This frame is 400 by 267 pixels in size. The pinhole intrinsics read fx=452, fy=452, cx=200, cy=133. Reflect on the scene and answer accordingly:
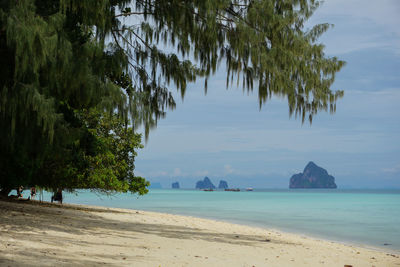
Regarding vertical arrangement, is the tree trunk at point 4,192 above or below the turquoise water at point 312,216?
above

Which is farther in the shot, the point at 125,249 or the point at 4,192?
the point at 4,192

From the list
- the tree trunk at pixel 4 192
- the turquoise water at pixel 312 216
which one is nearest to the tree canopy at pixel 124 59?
the tree trunk at pixel 4 192

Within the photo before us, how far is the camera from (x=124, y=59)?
1034 cm

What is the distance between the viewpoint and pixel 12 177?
51.4ft

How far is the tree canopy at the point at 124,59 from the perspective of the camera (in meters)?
7.28

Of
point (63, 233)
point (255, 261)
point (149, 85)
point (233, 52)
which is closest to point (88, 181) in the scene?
point (149, 85)

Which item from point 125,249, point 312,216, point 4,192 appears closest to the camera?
point 125,249

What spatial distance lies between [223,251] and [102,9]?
203 inches

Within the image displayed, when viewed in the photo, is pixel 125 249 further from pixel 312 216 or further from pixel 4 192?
pixel 312 216

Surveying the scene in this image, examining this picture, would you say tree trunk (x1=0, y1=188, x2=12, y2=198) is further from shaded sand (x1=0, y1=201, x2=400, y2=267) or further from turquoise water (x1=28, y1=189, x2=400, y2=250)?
shaded sand (x1=0, y1=201, x2=400, y2=267)

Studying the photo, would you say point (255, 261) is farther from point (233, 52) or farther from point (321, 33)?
point (321, 33)

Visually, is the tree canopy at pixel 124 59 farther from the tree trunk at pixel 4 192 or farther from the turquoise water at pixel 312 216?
the turquoise water at pixel 312 216

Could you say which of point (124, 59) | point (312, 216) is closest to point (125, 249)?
point (124, 59)

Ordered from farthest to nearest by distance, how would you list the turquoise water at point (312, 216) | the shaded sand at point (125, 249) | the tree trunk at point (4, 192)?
the turquoise water at point (312, 216), the tree trunk at point (4, 192), the shaded sand at point (125, 249)
